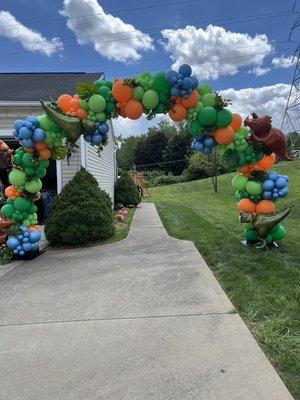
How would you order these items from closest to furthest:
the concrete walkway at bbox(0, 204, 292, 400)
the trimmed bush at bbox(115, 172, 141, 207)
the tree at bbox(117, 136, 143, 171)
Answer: the concrete walkway at bbox(0, 204, 292, 400) < the trimmed bush at bbox(115, 172, 141, 207) < the tree at bbox(117, 136, 143, 171)

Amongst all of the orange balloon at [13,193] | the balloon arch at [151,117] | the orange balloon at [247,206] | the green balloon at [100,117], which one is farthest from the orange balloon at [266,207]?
the orange balloon at [13,193]

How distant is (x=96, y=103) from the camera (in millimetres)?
6301

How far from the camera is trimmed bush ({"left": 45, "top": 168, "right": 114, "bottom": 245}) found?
25.9 feet

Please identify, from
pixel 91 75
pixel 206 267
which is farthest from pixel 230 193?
pixel 206 267

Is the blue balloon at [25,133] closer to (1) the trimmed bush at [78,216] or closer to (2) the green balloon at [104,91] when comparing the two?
(2) the green balloon at [104,91]

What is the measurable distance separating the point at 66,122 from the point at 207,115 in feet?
7.21

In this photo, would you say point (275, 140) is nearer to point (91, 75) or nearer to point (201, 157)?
point (91, 75)

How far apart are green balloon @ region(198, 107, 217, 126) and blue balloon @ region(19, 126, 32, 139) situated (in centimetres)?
271

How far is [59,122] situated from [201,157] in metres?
28.7

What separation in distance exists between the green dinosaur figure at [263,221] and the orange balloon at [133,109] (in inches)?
97.0

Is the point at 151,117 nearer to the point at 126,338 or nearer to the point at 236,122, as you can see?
the point at 236,122

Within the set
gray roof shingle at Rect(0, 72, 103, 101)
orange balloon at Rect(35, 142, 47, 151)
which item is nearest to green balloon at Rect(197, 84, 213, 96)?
orange balloon at Rect(35, 142, 47, 151)

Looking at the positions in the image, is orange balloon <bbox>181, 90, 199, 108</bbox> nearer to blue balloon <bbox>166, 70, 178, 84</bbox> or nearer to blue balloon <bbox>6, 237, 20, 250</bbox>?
blue balloon <bbox>166, 70, 178, 84</bbox>

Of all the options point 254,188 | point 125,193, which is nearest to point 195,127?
point 254,188
